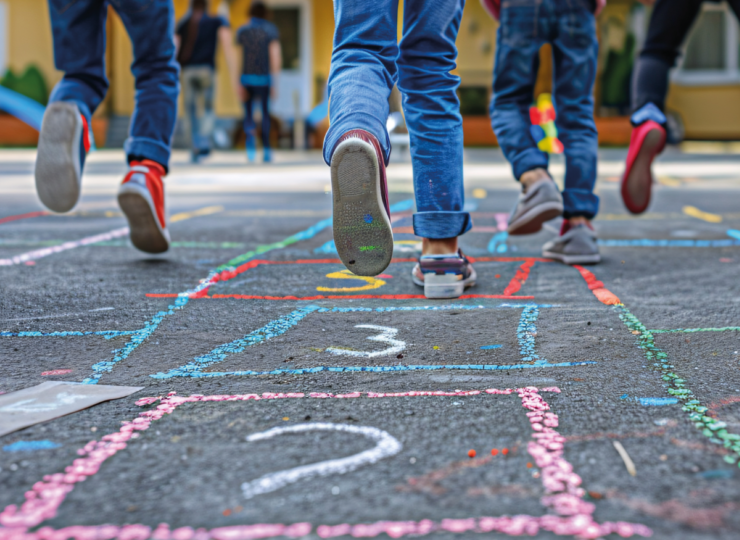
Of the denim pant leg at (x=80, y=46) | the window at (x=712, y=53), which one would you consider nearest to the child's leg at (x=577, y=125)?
the denim pant leg at (x=80, y=46)

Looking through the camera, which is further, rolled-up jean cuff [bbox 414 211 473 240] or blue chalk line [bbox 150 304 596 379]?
rolled-up jean cuff [bbox 414 211 473 240]

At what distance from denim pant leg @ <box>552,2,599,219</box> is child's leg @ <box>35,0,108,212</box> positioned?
1.60m

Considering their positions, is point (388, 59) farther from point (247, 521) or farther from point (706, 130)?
point (706, 130)

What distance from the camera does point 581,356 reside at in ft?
6.11

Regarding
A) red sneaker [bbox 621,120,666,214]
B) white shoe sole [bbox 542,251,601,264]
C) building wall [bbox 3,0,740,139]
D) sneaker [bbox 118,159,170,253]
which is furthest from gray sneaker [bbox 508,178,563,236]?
building wall [bbox 3,0,740,139]

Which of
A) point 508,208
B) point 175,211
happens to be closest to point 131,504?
point 175,211

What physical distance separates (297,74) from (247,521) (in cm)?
1581

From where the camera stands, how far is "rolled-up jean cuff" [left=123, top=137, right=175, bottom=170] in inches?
122

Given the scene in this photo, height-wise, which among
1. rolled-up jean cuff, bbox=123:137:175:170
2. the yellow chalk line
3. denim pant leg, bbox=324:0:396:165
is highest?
denim pant leg, bbox=324:0:396:165

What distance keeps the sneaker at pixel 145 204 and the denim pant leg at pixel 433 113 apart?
92cm

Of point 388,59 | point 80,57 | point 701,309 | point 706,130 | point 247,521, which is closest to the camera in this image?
point 247,521

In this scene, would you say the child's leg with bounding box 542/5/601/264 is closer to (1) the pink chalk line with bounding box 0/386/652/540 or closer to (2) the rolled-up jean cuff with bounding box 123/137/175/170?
(2) the rolled-up jean cuff with bounding box 123/137/175/170

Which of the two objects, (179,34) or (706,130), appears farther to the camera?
(706,130)

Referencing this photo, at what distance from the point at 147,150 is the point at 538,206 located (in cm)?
133
